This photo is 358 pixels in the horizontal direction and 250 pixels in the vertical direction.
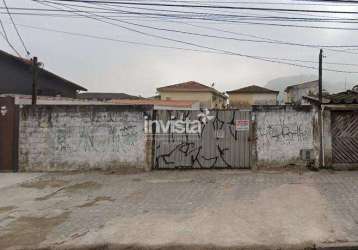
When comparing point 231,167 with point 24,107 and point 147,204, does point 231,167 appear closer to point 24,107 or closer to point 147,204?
point 147,204

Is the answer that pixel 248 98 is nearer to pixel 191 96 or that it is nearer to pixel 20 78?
pixel 191 96

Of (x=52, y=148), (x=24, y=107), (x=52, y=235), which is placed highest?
(x=24, y=107)

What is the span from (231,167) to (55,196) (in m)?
5.79

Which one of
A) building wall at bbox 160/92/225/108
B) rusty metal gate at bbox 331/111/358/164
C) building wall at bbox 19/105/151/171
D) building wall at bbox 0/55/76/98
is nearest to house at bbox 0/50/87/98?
building wall at bbox 0/55/76/98

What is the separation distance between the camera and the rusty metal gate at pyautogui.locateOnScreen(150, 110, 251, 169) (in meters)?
14.2

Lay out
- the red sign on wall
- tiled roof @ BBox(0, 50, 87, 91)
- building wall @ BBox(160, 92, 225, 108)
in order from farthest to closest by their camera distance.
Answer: building wall @ BBox(160, 92, 225, 108) → tiled roof @ BBox(0, 50, 87, 91) → the red sign on wall

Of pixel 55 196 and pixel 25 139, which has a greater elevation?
pixel 25 139

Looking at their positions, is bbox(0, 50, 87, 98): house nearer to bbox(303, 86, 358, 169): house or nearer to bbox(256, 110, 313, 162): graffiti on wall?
bbox(256, 110, 313, 162): graffiti on wall

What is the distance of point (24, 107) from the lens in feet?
48.3

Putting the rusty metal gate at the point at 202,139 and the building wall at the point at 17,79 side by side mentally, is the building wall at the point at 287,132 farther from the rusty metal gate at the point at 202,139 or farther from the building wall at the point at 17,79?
the building wall at the point at 17,79

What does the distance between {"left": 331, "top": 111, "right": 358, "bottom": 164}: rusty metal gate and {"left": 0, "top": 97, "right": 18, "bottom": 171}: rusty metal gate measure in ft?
34.3

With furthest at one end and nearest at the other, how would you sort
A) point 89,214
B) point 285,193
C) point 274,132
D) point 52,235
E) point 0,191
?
1. point 274,132
2. point 0,191
3. point 285,193
4. point 89,214
5. point 52,235

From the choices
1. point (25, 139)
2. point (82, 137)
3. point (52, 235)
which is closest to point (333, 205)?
point (52, 235)

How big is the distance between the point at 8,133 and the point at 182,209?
26.2ft
